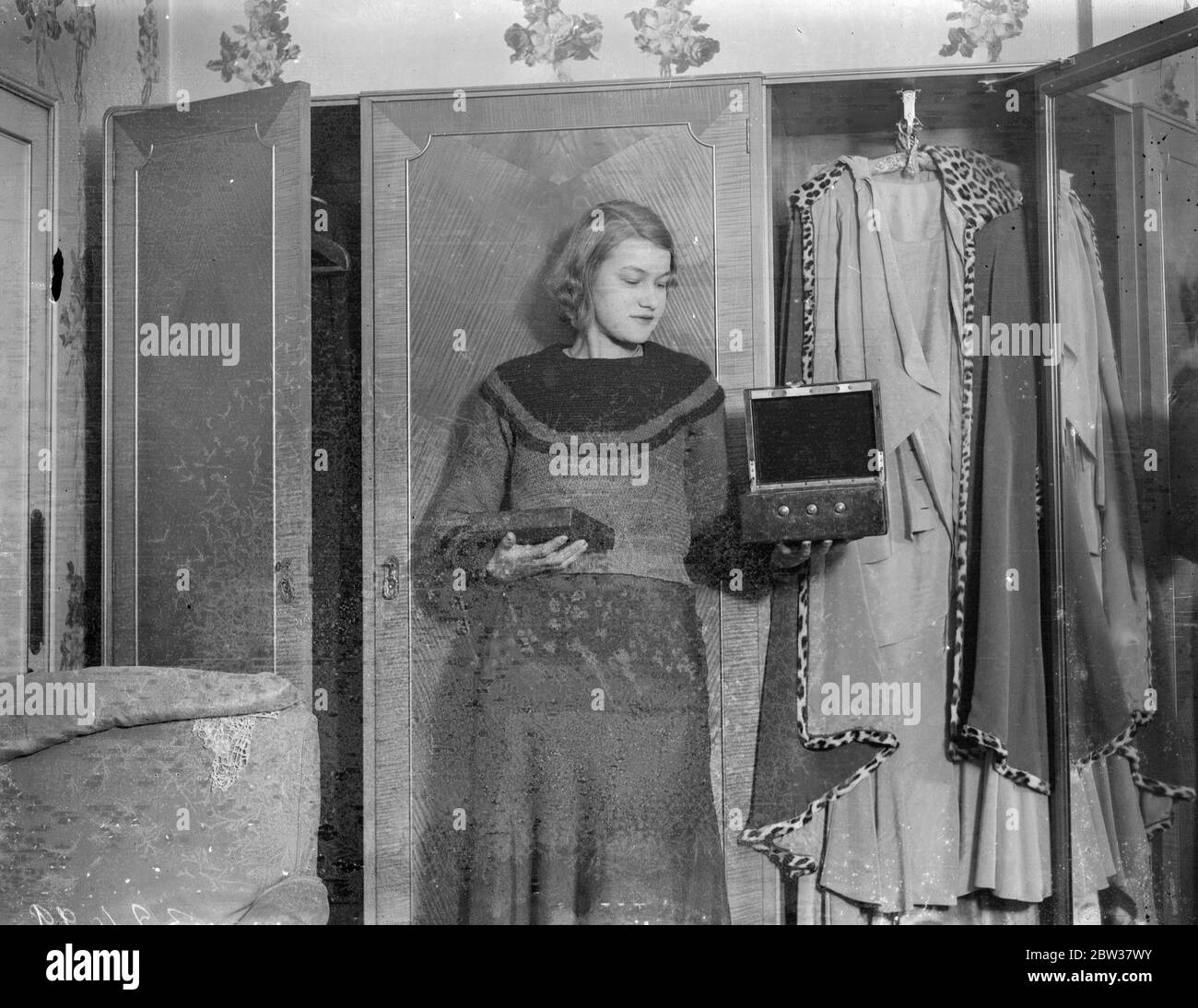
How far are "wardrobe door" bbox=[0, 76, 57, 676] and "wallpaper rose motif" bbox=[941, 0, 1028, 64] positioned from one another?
1552 mm

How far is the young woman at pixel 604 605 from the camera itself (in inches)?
75.9

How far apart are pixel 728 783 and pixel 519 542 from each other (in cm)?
54

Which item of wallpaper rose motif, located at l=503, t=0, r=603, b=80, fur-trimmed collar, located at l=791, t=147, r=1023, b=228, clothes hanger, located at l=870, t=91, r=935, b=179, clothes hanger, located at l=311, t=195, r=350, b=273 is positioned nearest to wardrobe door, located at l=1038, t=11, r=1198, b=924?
fur-trimmed collar, located at l=791, t=147, r=1023, b=228

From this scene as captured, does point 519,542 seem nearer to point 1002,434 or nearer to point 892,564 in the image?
point 892,564

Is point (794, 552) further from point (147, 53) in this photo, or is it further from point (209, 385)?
point (147, 53)

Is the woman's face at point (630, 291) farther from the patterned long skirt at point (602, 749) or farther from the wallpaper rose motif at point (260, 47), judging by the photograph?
the wallpaper rose motif at point (260, 47)

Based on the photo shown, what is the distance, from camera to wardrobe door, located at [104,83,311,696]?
194cm

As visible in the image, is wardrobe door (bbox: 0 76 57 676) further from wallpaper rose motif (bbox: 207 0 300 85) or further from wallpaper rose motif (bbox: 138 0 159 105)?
wallpaper rose motif (bbox: 207 0 300 85)

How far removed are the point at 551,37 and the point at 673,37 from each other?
0.21m

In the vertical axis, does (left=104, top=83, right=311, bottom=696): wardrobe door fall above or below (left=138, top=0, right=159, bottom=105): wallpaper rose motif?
below

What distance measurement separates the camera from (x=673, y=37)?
191cm

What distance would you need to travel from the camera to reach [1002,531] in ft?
6.26

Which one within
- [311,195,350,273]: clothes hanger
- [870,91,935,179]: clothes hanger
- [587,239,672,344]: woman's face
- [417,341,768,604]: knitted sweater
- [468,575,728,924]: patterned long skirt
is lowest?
[468,575,728,924]: patterned long skirt
